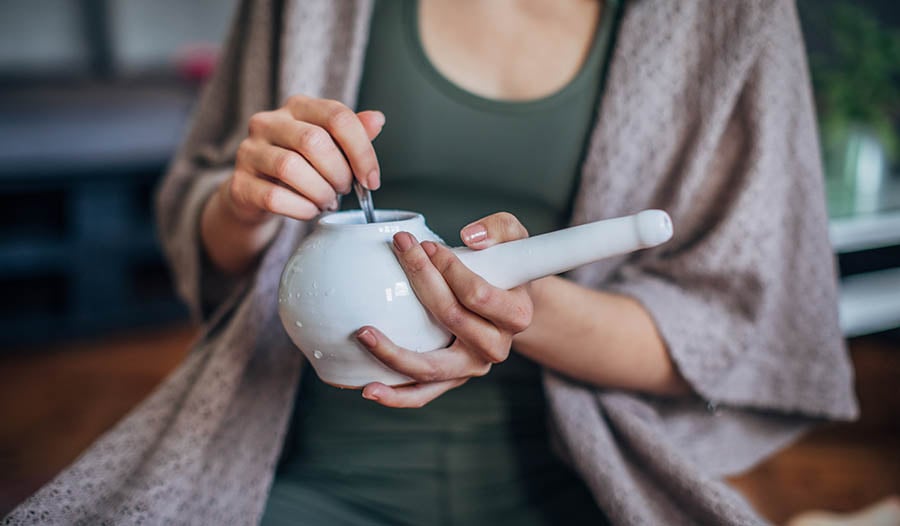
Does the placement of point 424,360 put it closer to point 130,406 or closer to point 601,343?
point 601,343

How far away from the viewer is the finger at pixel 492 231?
0.46 m

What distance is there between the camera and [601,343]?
25.3 inches

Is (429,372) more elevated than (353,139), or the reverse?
(353,139)

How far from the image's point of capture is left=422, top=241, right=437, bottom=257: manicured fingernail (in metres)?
0.45

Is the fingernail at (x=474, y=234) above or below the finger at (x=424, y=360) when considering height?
above

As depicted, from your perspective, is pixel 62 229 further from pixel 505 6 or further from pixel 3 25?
pixel 505 6

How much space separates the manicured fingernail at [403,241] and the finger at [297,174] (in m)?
0.07

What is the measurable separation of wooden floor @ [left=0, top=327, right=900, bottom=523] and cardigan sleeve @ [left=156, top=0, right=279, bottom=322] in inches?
19.2

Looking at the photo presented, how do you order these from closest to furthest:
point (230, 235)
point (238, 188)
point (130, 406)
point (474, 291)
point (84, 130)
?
1. point (474, 291)
2. point (238, 188)
3. point (230, 235)
4. point (130, 406)
5. point (84, 130)

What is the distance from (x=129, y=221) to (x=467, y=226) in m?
1.99

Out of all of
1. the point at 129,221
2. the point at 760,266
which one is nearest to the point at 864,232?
the point at 760,266

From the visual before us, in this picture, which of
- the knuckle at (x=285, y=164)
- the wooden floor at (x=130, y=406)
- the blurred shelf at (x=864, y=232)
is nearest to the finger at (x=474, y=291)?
the knuckle at (x=285, y=164)

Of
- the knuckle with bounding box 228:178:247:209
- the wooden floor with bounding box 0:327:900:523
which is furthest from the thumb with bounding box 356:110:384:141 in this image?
the wooden floor with bounding box 0:327:900:523

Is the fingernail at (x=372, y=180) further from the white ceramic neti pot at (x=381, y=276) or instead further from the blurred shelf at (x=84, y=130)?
the blurred shelf at (x=84, y=130)
